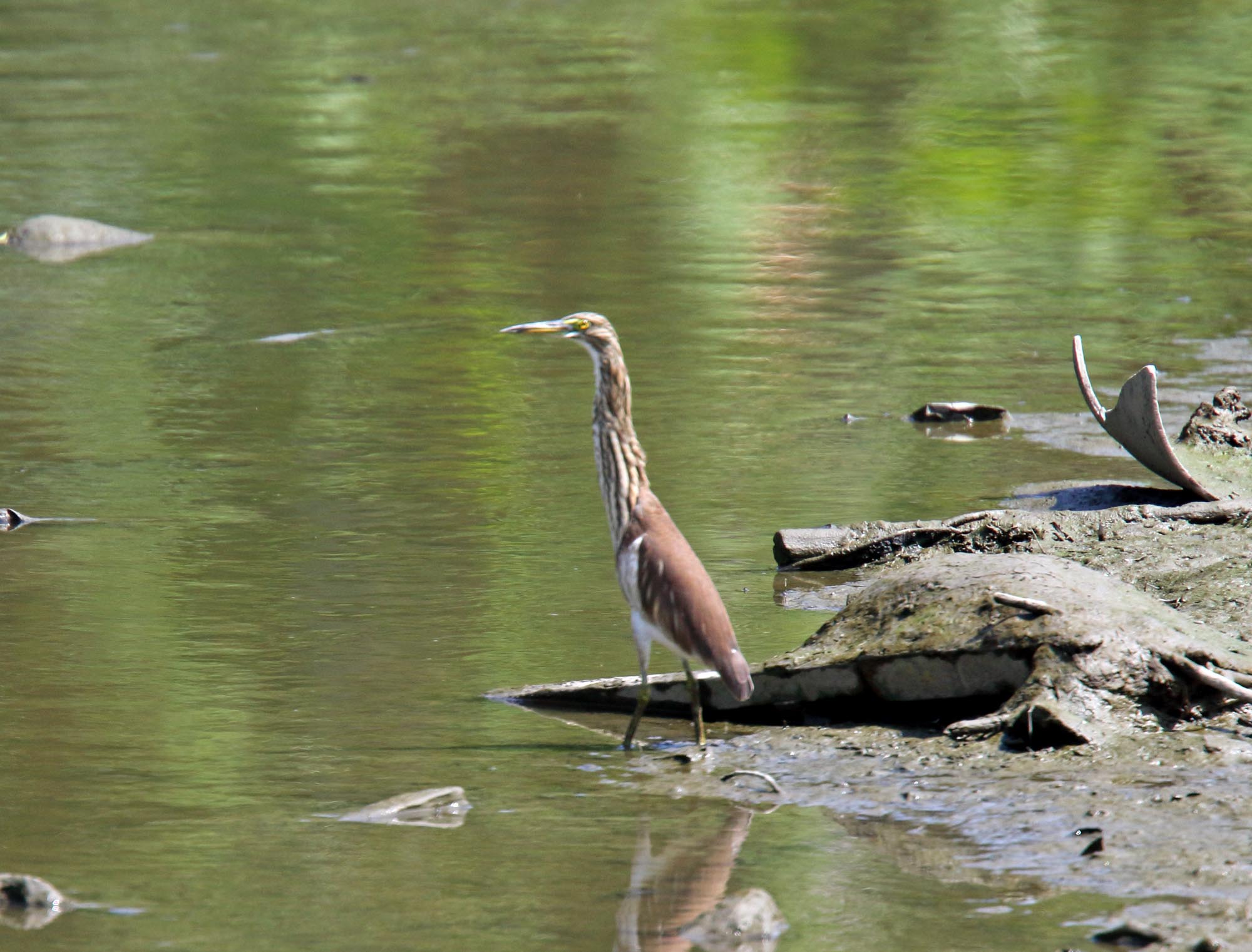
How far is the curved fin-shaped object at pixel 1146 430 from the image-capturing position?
6.93 metres

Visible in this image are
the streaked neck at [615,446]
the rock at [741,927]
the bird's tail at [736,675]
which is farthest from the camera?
the streaked neck at [615,446]

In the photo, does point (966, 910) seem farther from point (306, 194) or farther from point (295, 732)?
point (306, 194)

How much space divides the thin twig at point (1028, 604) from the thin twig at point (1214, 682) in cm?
33

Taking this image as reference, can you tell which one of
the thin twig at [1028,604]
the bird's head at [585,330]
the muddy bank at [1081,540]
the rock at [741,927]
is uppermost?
the bird's head at [585,330]

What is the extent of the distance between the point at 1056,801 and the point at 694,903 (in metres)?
0.96

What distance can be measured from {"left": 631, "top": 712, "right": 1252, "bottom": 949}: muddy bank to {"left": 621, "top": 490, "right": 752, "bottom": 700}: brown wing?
0.83 feet

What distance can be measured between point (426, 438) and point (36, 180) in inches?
305

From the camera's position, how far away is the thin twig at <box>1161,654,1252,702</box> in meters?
5.12

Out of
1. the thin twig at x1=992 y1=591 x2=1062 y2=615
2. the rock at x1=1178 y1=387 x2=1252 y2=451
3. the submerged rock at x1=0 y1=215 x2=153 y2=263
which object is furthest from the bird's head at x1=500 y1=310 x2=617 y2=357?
the submerged rock at x1=0 y1=215 x2=153 y2=263

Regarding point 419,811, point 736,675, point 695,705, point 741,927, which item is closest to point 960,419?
point 695,705

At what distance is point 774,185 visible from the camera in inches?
604

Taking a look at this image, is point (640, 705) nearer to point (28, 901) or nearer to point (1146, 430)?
point (28, 901)

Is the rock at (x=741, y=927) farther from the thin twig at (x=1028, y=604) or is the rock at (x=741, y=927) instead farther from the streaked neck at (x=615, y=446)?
the streaked neck at (x=615, y=446)

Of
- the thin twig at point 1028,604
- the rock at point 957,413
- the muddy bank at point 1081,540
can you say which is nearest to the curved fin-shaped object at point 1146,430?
the muddy bank at point 1081,540
